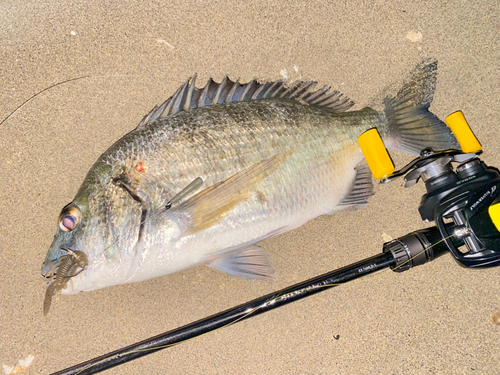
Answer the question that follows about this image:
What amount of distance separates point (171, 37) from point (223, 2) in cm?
40

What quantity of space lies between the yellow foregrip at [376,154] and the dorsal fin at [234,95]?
38cm

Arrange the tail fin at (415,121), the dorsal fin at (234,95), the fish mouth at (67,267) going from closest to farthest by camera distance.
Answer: the fish mouth at (67,267), the dorsal fin at (234,95), the tail fin at (415,121)

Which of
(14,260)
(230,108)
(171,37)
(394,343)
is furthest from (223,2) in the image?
(394,343)

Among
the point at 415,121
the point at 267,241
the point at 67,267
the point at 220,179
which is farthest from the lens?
the point at 267,241

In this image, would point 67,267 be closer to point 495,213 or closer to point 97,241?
point 97,241

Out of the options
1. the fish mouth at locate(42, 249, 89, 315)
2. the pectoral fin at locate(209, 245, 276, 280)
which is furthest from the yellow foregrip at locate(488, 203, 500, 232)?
the fish mouth at locate(42, 249, 89, 315)

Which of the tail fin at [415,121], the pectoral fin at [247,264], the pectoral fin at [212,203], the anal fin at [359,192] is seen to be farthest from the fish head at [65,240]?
the tail fin at [415,121]

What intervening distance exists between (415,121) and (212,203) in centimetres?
125

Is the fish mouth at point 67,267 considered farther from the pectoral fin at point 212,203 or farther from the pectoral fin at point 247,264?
the pectoral fin at point 247,264

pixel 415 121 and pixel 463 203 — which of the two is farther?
pixel 415 121

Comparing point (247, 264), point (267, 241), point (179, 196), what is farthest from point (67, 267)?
point (267, 241)

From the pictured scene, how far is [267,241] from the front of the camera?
2.07 m

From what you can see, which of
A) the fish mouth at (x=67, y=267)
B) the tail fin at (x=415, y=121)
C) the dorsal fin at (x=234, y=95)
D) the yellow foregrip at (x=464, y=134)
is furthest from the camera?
the tail fin at (x=415, y=121)

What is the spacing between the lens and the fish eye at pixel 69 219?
1572mm
